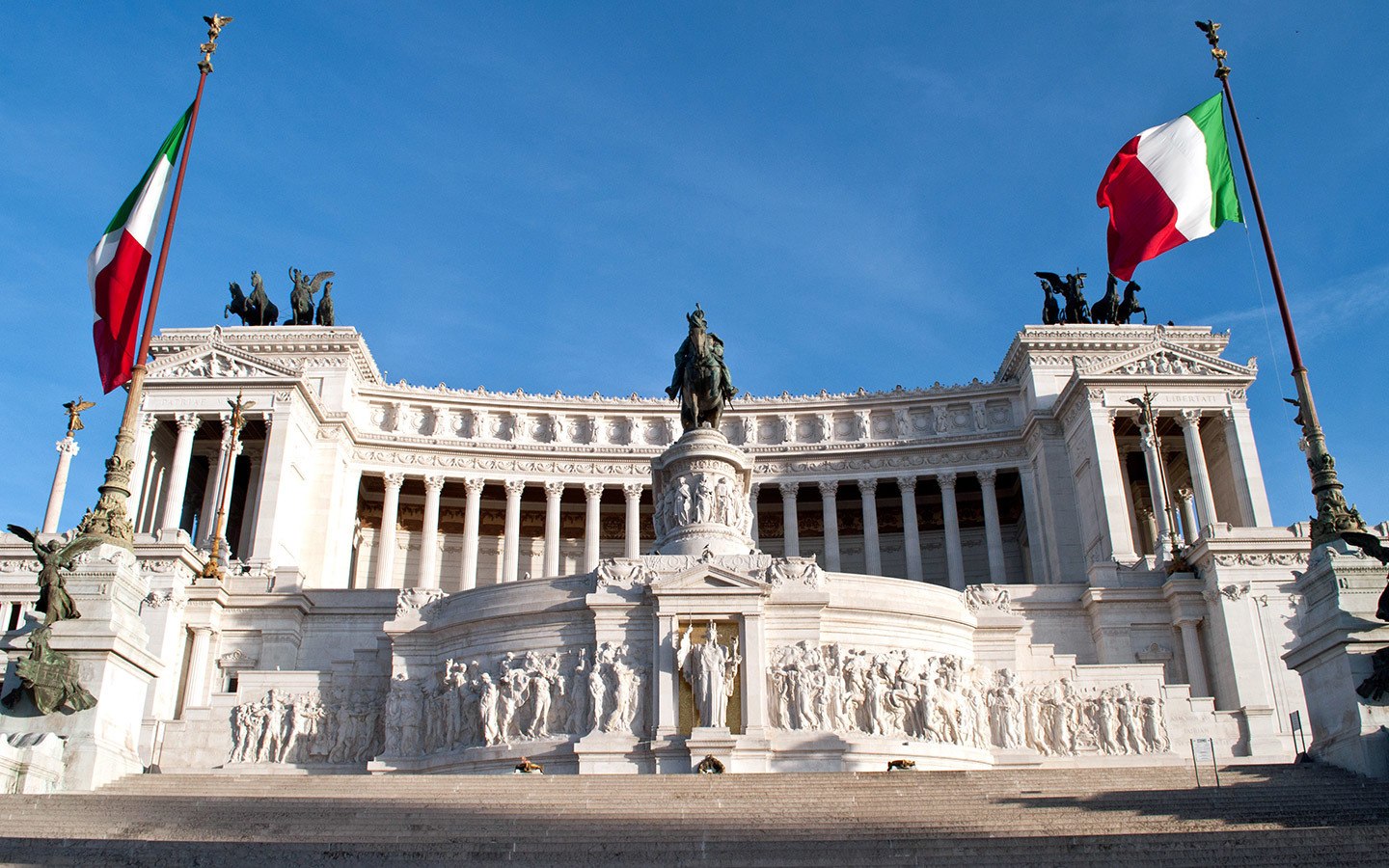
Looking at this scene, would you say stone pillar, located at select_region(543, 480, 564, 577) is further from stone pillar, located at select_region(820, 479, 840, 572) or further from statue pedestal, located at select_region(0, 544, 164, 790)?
statue pedestal, located at select_region(0, 544, 164, 790)

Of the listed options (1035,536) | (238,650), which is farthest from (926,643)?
(1035,536)

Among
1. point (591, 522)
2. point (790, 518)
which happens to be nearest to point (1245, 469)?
point (790, 518)

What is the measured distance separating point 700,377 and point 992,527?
97.4 feet

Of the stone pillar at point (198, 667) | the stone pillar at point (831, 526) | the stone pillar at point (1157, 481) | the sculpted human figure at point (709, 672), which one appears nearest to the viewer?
the sculpted human figure at point (709, 672)

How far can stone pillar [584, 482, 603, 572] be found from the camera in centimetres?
5894

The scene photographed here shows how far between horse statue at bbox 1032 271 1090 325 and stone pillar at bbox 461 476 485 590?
102 feet

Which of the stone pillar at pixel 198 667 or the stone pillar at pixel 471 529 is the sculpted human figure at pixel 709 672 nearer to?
the stone pillar at pixel 198 667

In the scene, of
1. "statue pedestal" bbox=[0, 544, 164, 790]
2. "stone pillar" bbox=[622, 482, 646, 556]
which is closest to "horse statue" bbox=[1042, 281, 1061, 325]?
"stone pillar" bbox=[622, 482, 646, 556]

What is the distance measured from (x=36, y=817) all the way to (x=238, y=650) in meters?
26.0

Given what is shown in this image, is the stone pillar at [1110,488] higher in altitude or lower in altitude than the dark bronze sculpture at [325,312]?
lower

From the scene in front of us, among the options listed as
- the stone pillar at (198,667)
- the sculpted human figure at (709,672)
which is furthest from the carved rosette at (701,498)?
the stone pillar at (198,667)

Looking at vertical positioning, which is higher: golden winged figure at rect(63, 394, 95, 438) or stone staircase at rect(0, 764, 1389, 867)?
golden winged figure at rect(63, 394, 95, 438)

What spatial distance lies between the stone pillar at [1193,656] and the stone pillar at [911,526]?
18134 millimetres

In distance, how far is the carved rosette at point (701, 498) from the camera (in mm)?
30766
